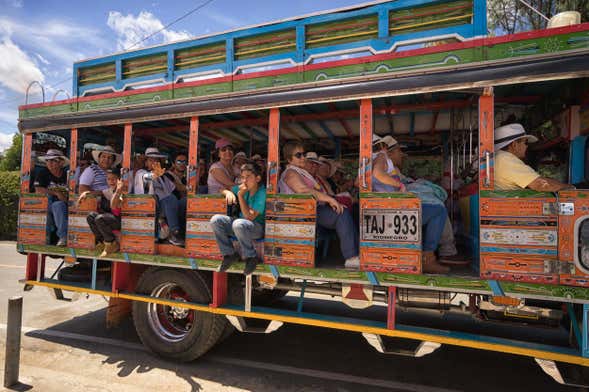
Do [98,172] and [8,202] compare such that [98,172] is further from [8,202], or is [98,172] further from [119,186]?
[8,202]

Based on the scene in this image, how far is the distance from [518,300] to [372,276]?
110 centimetres

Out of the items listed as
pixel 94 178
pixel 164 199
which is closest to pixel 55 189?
pixel 94 178

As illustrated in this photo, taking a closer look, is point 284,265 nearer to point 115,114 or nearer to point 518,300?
point 518,300

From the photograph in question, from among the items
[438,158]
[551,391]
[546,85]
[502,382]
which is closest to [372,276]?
[502,382]

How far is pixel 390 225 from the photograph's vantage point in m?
2.83

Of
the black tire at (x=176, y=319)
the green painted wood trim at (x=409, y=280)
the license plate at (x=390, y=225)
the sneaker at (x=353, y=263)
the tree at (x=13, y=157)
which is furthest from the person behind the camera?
the tree at (x=13, y=157)

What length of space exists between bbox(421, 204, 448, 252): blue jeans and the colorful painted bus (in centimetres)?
29

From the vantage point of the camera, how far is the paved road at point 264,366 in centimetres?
329

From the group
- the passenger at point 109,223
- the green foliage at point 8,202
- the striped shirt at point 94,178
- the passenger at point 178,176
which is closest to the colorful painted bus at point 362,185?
the passenger at point 109,223

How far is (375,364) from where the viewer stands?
3.79 meters

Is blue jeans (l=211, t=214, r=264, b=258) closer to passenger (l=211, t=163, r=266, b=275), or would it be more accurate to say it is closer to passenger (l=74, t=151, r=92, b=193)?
passenger (l=211, t=163, r=266, b=275)

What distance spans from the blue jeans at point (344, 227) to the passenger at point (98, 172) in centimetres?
279

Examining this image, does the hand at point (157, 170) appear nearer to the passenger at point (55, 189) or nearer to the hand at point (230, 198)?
the hand at point (230, 198)

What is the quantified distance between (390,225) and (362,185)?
43 cm
